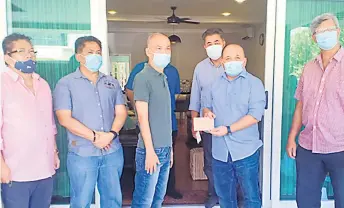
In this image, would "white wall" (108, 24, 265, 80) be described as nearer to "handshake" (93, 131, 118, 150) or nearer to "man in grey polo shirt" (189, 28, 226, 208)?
"man in grey polo shirt" (189, 28, 226, 208)

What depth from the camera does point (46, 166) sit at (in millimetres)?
1892

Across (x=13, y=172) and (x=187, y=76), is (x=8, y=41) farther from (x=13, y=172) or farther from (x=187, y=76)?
(x=187, y=76)

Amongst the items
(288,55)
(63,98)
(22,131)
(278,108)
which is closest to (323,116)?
(278,108)

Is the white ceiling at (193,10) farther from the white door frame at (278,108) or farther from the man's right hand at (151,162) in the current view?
the man's right hand at (151,162)

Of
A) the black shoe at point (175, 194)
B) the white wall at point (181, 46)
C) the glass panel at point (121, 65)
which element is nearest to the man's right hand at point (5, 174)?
the black shoe at point (175, 194)

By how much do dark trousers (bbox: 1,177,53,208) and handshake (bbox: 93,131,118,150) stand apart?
1.03ft

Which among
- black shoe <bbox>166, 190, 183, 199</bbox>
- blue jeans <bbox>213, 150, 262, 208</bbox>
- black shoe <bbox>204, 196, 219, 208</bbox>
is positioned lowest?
black shoe <bbox>166, 190, 183, 199</bbox>

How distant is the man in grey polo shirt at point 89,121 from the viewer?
1982 mm

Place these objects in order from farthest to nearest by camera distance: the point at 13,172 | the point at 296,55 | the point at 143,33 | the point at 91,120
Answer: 1. the point at 143,33
2. the point at 296,55
3. the point at 91,120
4. the point at 13,172

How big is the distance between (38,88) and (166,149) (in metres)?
0.79

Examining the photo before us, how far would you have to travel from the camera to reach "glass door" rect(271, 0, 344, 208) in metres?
2.72

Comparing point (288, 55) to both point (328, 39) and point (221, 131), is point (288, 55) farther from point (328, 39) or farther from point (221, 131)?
point (221, 131)

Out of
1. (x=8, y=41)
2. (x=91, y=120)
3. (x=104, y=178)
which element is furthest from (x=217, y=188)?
(x=8, y=41)

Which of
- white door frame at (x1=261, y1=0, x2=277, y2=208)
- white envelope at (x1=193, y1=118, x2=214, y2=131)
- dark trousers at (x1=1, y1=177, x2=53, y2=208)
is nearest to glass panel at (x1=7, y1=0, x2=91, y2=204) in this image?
dark trousers at (x1=1, y1=177, x2=53, y2=208)
